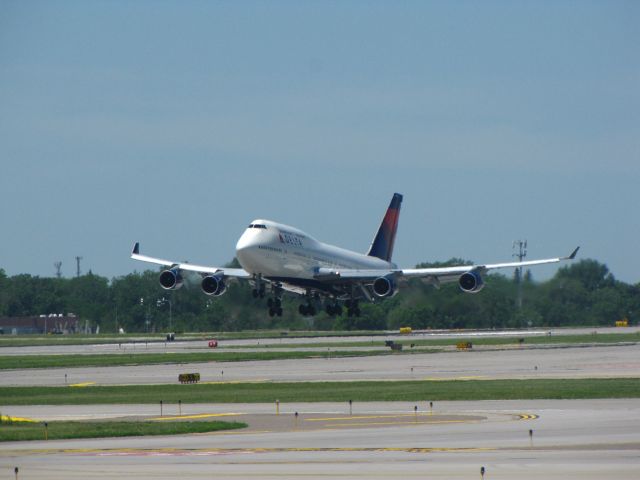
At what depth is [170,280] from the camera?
105 meters

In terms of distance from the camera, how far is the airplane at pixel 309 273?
93.9 metres

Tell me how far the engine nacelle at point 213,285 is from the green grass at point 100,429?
63.7 metres

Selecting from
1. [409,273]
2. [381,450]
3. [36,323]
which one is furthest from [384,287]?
[36,323]

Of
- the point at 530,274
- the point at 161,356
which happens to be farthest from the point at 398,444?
the point at 530,274

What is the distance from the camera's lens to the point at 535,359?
235 feet

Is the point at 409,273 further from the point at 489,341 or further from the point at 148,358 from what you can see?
the point at 148,358

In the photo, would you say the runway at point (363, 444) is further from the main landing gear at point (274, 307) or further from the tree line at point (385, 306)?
the tree line at point (385, 306)

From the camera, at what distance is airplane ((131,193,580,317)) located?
308ft

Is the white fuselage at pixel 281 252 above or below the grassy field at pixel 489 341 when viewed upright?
above

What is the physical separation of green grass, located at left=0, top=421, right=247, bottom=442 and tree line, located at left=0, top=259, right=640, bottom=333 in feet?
232

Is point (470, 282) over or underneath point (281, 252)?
underneath

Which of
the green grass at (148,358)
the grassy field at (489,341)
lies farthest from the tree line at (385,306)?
the green grass at (148,358)

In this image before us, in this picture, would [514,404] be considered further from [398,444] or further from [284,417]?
[398,444]

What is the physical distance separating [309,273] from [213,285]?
31.0 ft
